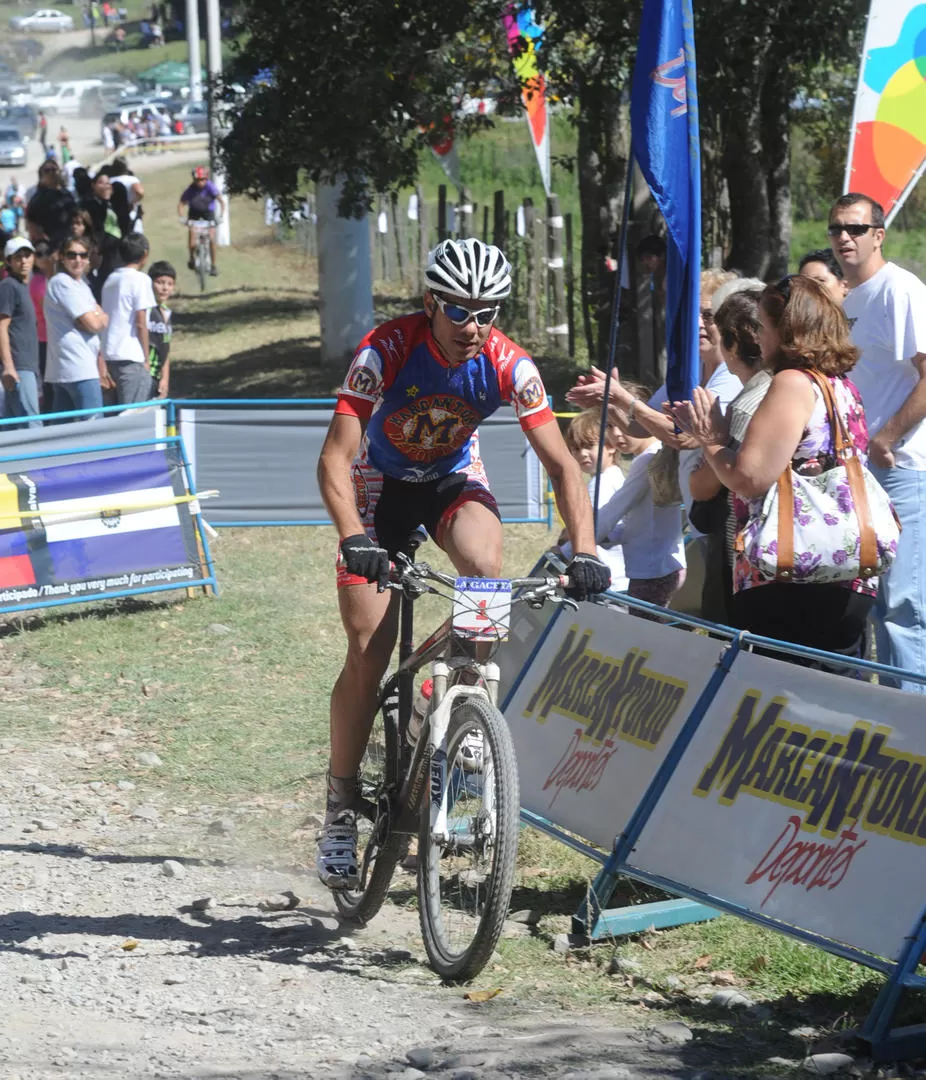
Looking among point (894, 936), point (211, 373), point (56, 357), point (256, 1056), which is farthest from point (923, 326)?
point (211, 373)

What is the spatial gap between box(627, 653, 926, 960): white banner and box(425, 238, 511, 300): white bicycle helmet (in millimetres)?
1412

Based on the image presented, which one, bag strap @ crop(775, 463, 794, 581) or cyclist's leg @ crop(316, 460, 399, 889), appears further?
cyclist's leg @ crop(316, 460, 399, 889)

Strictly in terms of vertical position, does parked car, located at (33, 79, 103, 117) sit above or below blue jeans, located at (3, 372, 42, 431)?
above

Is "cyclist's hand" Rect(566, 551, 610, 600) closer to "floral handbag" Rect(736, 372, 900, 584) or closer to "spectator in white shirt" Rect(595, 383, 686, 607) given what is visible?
"floral handbag" Rect(736, 372, 900, 584)

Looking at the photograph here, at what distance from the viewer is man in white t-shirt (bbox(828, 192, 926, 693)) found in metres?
6.43

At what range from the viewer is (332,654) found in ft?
30.3

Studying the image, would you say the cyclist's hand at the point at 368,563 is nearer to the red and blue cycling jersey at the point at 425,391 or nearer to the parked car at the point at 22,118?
the red and blue cycling jersey at the point at 425,391

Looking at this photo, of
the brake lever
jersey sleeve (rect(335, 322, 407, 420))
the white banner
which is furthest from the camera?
jersey sleeve (rect(335, 322, 407, 420))

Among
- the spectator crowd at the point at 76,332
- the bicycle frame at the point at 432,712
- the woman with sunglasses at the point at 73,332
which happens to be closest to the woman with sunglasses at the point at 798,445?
the bicycle frame at the point at 432,712

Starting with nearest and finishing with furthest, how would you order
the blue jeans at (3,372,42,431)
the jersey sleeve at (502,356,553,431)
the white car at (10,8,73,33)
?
the jersey sleeve at (502,356,553,431), the blue jeans at (3,372,42,431), the white car at (10,8,73,33)

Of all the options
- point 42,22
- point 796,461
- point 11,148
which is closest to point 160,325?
point 796,461

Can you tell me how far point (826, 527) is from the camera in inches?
196

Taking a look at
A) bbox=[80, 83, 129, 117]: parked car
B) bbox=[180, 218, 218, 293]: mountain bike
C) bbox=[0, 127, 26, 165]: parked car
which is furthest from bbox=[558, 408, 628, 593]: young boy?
bbox=[80, 83, 129, 117]: parked car

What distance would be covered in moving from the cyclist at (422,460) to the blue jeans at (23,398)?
7.40m
